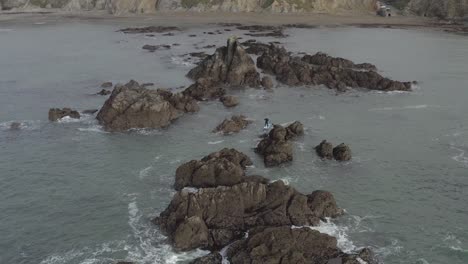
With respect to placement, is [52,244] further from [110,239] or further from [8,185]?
[8,185]

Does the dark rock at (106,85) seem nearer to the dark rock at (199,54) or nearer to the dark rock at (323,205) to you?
the dark rock at (199,54)

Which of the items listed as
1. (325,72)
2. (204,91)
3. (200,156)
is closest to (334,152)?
(200,156)

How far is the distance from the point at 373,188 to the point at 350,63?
50.6 metres

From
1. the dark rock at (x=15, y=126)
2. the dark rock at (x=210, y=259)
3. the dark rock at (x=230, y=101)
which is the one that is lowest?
the dark rock at (x=210, y=259)

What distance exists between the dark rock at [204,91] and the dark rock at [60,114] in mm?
16889

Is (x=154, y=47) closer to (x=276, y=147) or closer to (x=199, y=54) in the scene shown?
(x=199, y=54)

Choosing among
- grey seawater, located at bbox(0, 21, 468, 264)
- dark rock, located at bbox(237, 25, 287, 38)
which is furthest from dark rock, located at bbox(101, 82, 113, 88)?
dark rock, located at bbox(237, 25, 287, 38)

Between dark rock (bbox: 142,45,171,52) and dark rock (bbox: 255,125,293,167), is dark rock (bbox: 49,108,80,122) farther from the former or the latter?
dark rock (bbox: 142,45,171,52)

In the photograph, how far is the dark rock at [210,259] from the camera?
119 ft

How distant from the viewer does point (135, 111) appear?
65125mm

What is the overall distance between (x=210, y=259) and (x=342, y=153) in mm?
22960

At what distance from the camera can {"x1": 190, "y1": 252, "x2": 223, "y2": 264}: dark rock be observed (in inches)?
1427

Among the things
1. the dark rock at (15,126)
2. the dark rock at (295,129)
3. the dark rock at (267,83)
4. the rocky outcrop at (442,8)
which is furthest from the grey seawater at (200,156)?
the rocky outcrop at (442,8)

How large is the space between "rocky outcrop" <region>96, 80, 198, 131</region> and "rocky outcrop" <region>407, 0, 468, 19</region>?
122381mm
